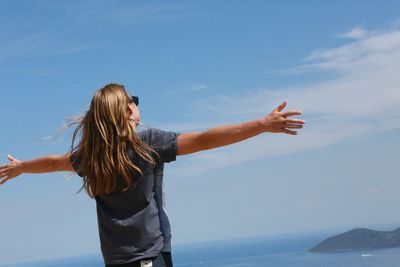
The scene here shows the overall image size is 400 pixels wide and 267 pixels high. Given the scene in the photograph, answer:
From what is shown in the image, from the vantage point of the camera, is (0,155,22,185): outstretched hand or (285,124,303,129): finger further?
(0,155,22,185): outstretched hand

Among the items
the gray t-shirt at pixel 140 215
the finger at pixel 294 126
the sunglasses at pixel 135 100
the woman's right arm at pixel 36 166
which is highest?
the sunglasses at pixel 135 100

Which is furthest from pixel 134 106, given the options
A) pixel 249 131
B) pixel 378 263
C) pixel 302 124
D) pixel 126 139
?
pixel 378 263

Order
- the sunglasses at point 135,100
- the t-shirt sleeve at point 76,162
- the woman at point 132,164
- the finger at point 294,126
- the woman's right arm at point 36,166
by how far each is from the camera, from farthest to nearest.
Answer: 1. the woman's right arm at point 36,166
2. the t-shirt sleeve at point 76,162
3. the sunglasses at point 135,100
4. the woman at point 132,164
5. the finger at point 294,126

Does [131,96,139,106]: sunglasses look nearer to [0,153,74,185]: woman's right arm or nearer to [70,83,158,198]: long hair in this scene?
[70,83,158,198]: long hair

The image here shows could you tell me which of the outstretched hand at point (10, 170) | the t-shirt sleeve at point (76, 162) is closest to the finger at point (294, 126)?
the t-shirt sleeve at point (76, 162)

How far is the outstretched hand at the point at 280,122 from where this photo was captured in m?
3.17

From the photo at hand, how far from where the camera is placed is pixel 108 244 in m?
3.37

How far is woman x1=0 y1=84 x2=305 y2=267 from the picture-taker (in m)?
3.28

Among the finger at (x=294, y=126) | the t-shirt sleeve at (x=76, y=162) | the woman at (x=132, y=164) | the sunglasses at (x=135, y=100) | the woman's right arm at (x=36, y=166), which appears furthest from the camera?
the woman's right arm at (x=36, y=166)

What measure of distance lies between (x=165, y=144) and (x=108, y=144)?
30cm

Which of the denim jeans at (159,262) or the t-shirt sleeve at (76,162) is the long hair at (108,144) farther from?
the denim jeans at (159,262)

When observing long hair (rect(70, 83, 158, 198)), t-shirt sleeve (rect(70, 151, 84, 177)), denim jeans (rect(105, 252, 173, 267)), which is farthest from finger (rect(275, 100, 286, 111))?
t-shirt sleeve (rect(70, 151, 84, 177))

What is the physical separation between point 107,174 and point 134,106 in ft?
1.35

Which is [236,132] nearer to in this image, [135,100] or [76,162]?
[135,100]
